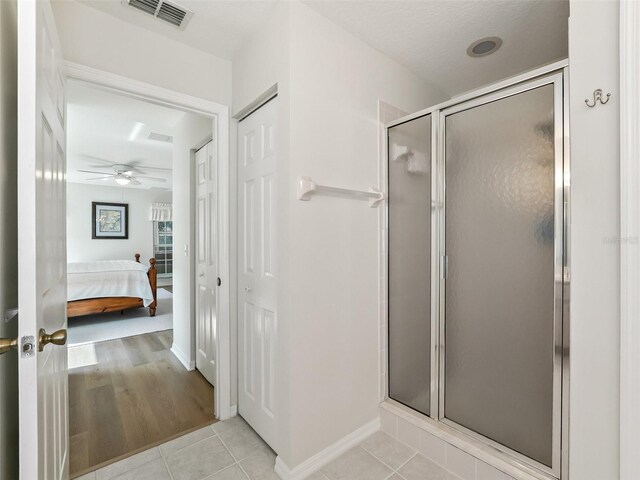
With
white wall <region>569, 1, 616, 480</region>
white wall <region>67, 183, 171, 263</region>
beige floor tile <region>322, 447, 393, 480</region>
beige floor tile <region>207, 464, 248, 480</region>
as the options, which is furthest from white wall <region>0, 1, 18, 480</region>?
white wall <region>67, 183, 171, 263</region>

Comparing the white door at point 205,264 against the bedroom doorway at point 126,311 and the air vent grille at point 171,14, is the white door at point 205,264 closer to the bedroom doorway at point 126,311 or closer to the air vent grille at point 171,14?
the bedroom doorway at point 126,311

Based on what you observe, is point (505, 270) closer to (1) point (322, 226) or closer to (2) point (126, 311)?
(1) point (322, 226)

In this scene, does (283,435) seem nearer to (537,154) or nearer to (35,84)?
(35,84)

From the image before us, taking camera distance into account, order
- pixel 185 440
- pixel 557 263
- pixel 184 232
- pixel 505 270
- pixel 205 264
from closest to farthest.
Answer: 1. pixel 557 263
2. pixel 505 270
3. pixel 185 440
4. pixel 205 264
5. pixel 184 232

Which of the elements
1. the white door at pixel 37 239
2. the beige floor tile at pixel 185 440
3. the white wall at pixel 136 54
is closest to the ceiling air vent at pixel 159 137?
the white wall at pixel 136 54

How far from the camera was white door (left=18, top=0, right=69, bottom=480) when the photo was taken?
0.81 m

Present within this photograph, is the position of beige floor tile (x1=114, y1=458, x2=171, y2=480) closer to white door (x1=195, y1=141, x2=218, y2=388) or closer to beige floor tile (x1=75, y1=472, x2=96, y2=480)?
beige floor tile (x1=75, y1=472, x2=96, y2=480)

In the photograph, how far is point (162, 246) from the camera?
8289 millimetres

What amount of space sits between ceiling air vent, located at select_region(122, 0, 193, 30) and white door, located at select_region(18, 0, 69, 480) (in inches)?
23.2

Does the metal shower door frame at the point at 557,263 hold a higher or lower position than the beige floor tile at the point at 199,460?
higher

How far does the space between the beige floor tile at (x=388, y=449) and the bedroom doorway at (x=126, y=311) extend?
110 centimetres

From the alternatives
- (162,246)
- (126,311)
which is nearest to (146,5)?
(126,311)

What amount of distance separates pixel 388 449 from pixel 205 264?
197 centimetres

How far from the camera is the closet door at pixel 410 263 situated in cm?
188
